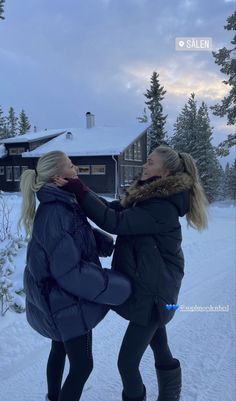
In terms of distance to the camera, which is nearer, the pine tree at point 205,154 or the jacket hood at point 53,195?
the jacket hood at point 53,195

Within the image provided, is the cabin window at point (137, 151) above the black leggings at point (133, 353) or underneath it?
above

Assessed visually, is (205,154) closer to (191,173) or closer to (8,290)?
(8,290)

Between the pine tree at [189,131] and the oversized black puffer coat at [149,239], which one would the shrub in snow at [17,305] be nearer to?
the oversized black puffer coat at [149,239]

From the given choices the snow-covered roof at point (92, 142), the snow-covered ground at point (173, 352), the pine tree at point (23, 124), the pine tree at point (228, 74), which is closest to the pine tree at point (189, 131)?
the snow-covered roof at point (92, 142)

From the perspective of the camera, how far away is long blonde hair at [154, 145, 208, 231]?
2.86 meters

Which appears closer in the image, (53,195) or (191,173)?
(53,195)

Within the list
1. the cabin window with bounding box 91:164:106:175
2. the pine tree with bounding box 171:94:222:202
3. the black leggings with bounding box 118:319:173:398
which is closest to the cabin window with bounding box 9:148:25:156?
the cabin window with bounding box 91:164:106:175

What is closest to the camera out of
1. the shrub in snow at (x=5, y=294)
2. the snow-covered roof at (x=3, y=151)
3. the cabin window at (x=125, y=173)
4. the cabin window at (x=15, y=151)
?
the shrub in snow at (x=5, y=294)

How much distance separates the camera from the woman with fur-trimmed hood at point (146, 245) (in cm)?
258

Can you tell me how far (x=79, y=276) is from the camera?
2.40 m

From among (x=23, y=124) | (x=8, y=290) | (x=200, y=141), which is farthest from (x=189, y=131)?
(x=8, y=290)

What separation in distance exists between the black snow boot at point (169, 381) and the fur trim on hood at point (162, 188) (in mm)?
1308

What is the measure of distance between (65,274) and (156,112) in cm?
3645

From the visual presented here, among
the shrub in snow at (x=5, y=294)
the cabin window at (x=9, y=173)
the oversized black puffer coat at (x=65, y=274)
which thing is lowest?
the shrub in snow at (x=5, y=294)
